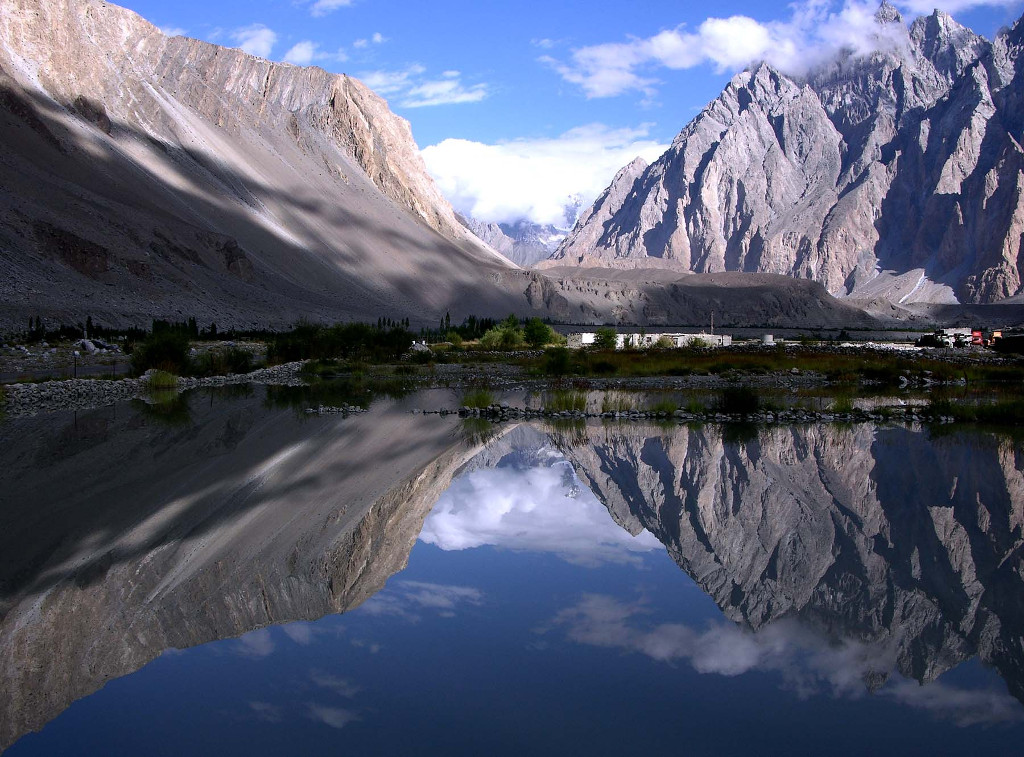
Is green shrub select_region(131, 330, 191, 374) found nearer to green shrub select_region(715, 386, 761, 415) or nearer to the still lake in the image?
the still lake

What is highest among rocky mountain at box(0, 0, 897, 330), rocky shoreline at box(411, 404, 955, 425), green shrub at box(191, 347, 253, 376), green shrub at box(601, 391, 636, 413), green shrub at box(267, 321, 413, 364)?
rocky mountain at box(0, 0, 897, 330)

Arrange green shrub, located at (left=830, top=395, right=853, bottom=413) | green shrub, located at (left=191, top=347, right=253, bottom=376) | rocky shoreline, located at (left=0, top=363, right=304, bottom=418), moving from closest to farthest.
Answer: green shrub, located at (left=830, top=395, right=853, bottom=413)
rocky shoreline, located at (left=0, top=363, right=304, bottom=418)
green shrub, located at (left=191, top=347, right=253, bottom=376)

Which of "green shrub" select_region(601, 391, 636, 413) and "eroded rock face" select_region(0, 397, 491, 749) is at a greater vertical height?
"green shrub" select_region(601, 391, 636, 413)

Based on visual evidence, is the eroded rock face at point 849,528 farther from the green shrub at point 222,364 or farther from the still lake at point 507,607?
the green shrub at point 222,364

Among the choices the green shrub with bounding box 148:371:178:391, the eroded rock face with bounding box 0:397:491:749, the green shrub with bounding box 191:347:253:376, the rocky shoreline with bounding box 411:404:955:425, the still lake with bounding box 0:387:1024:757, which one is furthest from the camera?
the green shrub with bounding box 191:347:253:376

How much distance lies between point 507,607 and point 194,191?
75991mm

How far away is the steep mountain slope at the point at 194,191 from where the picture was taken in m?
56.3

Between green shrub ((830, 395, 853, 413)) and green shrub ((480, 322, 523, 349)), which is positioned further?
green shrub ((480, 322, 523, 349))

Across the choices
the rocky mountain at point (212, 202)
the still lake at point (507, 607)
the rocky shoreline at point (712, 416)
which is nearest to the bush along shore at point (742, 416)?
the rocky shoreline at point (712, 416)

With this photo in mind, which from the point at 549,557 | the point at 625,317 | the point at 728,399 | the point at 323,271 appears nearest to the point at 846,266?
the point at 625,317

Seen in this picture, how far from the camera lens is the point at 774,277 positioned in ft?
458

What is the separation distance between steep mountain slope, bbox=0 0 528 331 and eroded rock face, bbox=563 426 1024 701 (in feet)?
130

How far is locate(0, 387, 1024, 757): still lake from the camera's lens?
15.6ft

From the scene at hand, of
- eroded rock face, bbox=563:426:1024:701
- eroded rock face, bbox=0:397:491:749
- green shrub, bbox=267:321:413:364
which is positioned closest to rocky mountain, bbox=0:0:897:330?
green shrub, bbox=267:321:413:364
